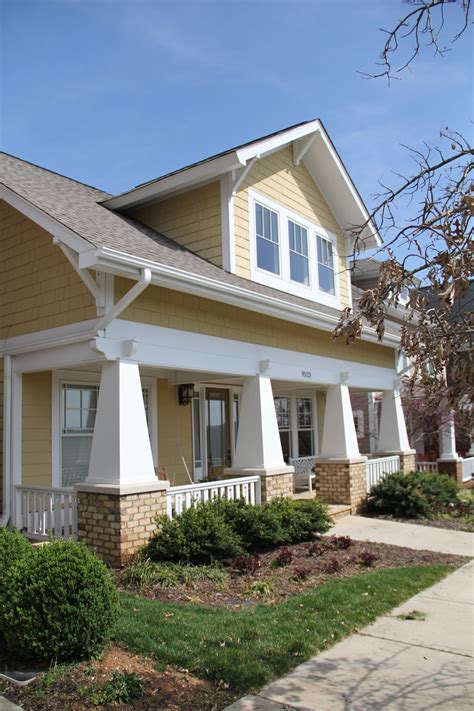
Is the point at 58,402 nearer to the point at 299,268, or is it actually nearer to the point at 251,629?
the point at 251,629

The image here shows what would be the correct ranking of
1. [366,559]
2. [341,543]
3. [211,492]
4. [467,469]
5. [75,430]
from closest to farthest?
[366,559], [341,543], [211,492], [75,430], [467,469]

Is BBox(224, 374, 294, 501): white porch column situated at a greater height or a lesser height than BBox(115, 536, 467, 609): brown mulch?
greater

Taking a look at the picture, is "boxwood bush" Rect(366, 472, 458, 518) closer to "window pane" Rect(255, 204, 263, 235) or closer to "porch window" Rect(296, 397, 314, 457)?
"porch window" Rect(296, 397, 314, 457)

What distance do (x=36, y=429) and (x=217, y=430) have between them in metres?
5.67

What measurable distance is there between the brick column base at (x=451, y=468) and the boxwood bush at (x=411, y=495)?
5.13 meters

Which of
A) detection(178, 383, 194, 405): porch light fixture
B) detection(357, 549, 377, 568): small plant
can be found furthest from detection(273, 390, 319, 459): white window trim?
detection(357, 549, 377, 568): small plant

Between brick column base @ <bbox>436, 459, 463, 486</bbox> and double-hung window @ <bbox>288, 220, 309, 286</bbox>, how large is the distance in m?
8.82

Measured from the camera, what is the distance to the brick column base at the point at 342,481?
42.2 feet

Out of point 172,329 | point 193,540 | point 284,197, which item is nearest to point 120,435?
point 193,540

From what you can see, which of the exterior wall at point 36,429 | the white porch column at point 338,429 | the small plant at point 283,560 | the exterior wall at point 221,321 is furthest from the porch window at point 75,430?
the white porch column at point 338,429

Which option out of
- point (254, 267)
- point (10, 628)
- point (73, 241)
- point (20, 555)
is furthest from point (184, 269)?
point (10, 628)

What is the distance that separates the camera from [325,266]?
554 inches

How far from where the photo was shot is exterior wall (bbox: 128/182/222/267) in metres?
11.2

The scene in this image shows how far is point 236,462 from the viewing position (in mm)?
10898
